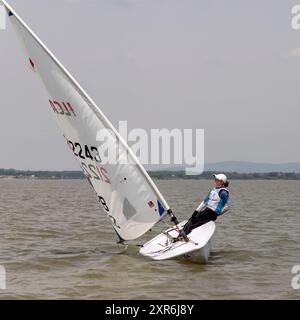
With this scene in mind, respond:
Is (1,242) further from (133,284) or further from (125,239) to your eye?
(133,284)

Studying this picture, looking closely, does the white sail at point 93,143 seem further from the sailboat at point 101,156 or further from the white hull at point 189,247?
the white hull at point 189,247

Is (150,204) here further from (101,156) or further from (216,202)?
(216,202)

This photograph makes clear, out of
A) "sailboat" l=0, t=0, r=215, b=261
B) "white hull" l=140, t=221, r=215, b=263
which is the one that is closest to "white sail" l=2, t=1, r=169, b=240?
"sailboat" l=0, t=0, r=215, b=261

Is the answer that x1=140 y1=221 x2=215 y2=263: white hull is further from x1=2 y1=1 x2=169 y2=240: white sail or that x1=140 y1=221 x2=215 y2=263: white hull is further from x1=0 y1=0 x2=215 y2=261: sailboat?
x1=2 y1=1 x2=169 y2=240: white sail

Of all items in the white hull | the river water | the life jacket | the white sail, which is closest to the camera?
the river water

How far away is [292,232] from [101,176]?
8.92m

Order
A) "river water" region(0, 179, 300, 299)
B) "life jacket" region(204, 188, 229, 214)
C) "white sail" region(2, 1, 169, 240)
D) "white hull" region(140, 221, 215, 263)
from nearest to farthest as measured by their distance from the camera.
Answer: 1. "river water" region(0, 179, 300, 299)
2. "white sail" region(2, 1, 169, 240)
3. "white hull" region(140, 221, 215, 263)
4. "life jacket" region(204, 188, 229, 214)

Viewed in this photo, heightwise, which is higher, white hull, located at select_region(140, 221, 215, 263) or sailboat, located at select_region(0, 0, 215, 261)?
sailboat, located at select_region(0, 0, 215, 261)

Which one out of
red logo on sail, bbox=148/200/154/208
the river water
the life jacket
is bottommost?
the river water

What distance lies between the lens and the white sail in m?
11.5

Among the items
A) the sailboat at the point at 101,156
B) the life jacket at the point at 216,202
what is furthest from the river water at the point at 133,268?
the life jacket at the point at 216,202

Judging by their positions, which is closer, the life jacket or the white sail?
the white sail

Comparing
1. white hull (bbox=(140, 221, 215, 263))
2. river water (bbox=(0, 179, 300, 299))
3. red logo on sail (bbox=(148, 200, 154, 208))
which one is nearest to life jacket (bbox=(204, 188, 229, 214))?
white hull (bbox=(140, 221, 215, 263))
